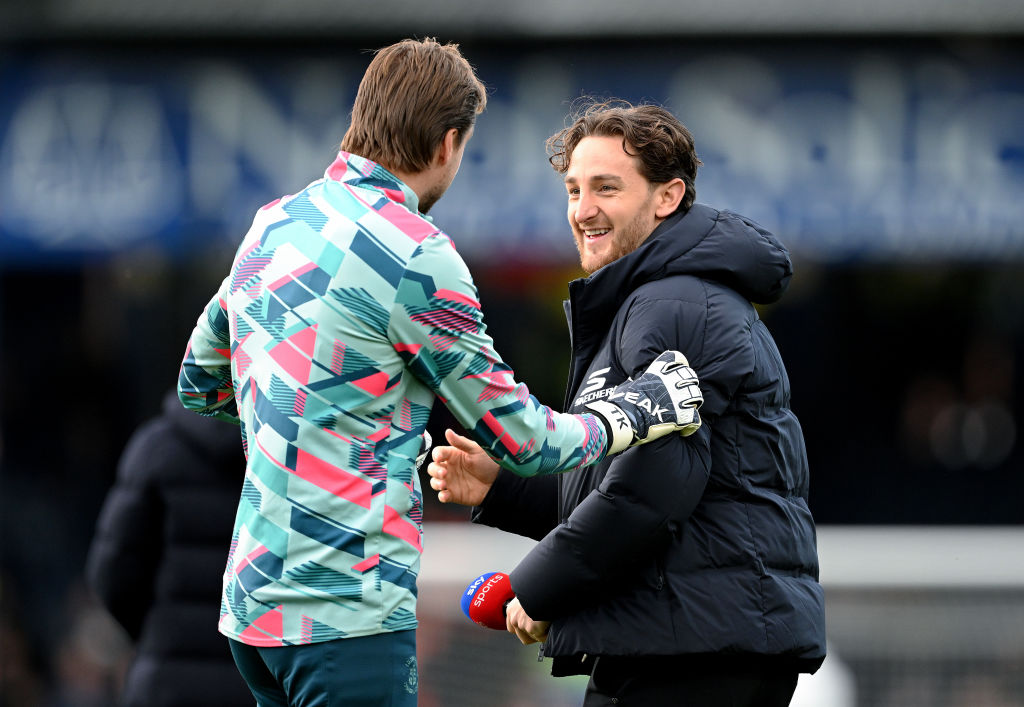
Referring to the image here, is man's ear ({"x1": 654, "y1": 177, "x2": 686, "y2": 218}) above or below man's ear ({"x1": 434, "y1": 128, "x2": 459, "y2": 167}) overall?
below

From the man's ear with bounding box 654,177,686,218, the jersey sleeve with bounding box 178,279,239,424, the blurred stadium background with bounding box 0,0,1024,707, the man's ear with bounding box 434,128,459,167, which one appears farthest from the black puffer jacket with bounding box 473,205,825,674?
the blurred stadium background with bounding box 0,0,1024,707

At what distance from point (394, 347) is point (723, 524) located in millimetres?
837

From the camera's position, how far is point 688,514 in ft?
9.23

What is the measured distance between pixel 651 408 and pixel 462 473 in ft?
2.15

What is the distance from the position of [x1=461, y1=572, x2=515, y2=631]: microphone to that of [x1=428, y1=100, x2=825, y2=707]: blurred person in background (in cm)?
10

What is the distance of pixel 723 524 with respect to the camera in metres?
Answer: 2.86

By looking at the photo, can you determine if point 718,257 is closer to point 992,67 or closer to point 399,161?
point 399,161

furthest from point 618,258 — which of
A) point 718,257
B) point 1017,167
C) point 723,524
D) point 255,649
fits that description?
point 1017,167

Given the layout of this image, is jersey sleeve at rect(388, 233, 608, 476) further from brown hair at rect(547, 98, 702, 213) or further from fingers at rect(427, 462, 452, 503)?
brown hair at rect(547, 98, 702, 213)

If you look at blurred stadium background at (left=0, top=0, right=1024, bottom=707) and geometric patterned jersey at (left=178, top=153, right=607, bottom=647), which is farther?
blurred stadium background at (left=0, top=0, right=1024, bottom=707)

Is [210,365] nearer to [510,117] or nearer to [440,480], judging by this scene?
[440,480]

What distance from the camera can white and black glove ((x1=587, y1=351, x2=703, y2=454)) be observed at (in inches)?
107

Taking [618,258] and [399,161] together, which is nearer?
[399,161]

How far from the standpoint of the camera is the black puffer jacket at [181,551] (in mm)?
4371
